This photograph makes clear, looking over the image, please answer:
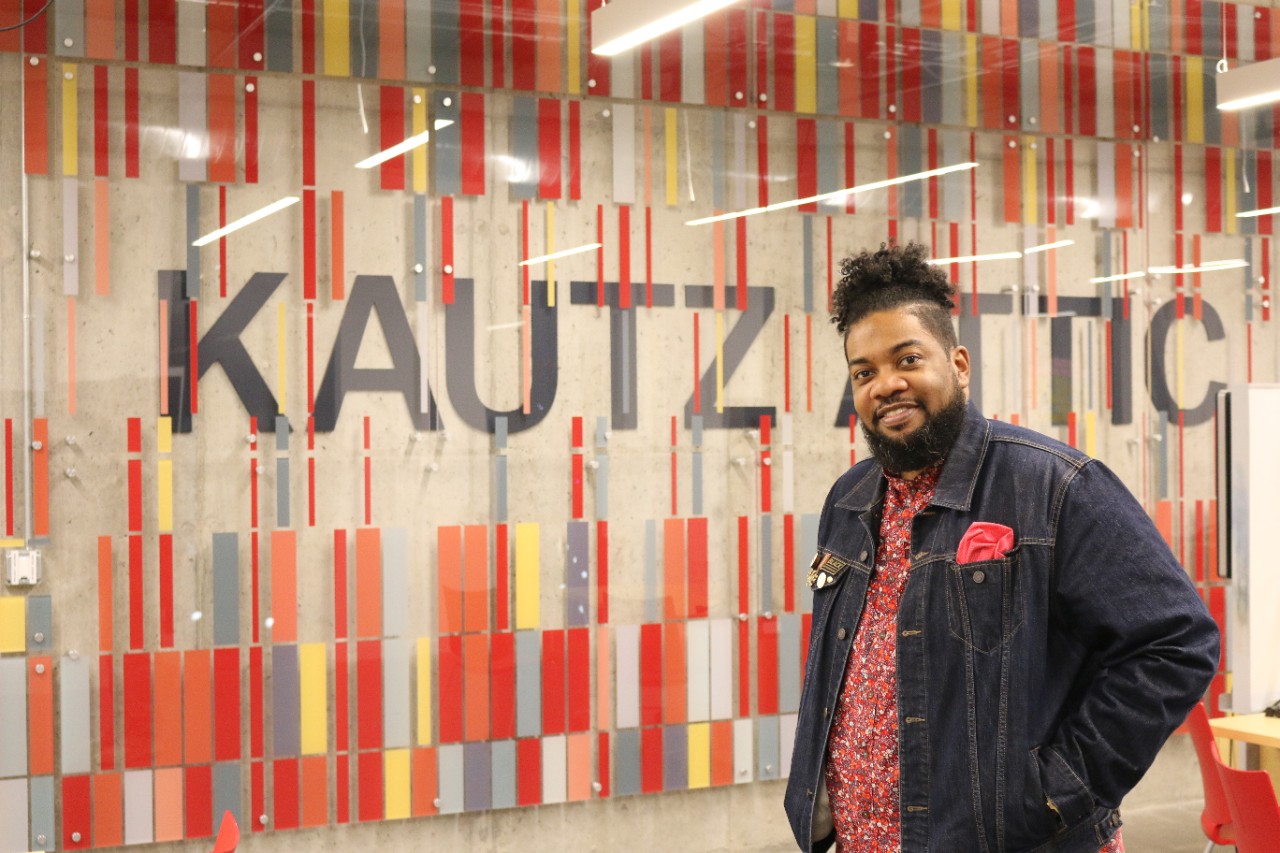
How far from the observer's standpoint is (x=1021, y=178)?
588 centimetres

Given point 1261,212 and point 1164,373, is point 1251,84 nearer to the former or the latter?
point 1261,212

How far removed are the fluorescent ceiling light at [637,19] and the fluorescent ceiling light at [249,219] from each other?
1.27 metres

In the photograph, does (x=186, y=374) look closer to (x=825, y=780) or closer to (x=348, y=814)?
(x=348, y=814)

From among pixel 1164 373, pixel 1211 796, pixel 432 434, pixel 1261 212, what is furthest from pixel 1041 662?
pixel 1261 212

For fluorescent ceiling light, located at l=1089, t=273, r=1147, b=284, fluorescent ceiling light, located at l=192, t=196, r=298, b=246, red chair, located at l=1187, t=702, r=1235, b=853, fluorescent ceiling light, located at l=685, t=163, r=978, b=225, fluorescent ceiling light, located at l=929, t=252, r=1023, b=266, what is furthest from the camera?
fluorescent ceiling light, located at l=1089, t=273, r=1147, b=284

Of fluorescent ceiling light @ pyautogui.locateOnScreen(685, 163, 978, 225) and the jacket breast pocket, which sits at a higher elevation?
fluorescent ceiling light @ pyautogui.locateOnScreen(685, 163, 978, 225)

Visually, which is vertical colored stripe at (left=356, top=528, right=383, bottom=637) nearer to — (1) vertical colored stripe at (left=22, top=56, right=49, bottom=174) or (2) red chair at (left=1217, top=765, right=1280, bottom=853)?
(1) vertical colored stripe at (left=22, top=56, right=49, bottom=174)

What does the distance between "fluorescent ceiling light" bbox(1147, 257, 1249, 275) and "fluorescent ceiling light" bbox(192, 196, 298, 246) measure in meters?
3.94

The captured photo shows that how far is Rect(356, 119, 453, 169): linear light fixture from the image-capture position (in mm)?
4867

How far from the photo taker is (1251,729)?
4234 millimetres

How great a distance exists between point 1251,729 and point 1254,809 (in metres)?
0.99

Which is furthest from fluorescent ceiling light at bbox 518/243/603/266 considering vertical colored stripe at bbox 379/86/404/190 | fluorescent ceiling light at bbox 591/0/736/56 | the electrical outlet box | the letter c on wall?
the letter c on wall

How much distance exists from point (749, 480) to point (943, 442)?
123 inches

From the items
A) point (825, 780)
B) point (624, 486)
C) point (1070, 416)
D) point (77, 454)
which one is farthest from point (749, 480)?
point (825, 780)
